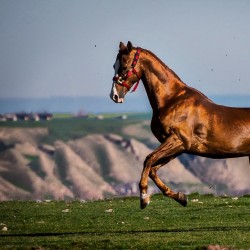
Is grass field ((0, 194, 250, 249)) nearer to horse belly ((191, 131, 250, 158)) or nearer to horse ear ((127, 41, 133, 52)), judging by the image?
horse belly ((191, 131, 250, 158))

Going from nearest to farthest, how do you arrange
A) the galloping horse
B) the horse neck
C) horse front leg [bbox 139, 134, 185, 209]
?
horse front leg [bbox 139, 134, 185, 209] → the galloping horse → the horse neck

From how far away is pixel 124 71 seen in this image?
20703 millimetres

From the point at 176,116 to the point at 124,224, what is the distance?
119 inches

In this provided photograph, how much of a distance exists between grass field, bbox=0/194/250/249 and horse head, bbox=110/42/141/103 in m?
2.64

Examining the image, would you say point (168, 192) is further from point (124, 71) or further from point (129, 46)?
point (129, 46)

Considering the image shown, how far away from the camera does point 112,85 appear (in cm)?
2081

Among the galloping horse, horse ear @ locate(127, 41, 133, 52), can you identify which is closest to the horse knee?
the galloping horse

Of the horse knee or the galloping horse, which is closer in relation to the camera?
the galloping horse

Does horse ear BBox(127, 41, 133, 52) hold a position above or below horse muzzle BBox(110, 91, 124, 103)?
above

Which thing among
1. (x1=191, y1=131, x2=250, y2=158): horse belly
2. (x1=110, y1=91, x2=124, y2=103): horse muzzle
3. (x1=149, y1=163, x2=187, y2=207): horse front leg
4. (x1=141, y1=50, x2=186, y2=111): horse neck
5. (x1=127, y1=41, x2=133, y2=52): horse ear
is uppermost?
(x1=127, y1=41, x2=133, y2=52): horse ear

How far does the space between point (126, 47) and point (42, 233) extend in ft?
12.8

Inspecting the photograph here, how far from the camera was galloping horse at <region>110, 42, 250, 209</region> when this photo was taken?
67.1 feet

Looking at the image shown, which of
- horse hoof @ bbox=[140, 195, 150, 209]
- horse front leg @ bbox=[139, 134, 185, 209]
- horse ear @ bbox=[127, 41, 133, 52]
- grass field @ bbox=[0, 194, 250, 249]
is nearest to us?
grass field @ bbox=[0, 194, 250, 249]

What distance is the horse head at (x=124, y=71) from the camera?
2064 centimetres
